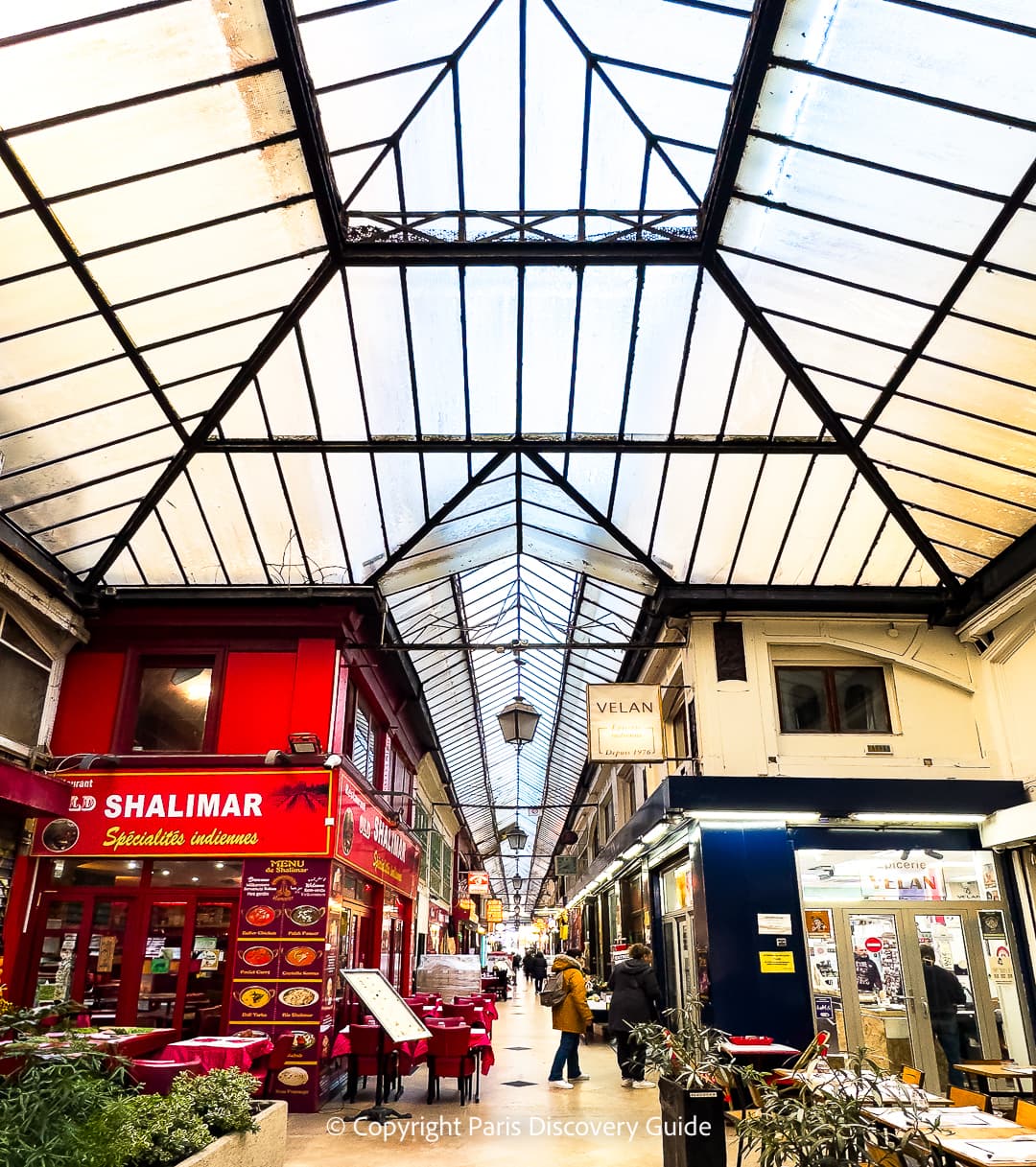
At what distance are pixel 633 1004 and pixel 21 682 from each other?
915 centimetres

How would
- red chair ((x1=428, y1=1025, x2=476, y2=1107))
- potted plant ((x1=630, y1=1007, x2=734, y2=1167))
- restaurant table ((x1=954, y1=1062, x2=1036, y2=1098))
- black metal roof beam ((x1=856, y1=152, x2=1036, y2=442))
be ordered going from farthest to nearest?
red chair ((x1=428, y1=1025, x2=476, y2=1107)), restaurant table ((x1=954, y1=1062, x2=1036, y2=1098)), black metal roof beam ((x1=856, y1=152, x2=1036, y2=442)), potted plant ((x1=630, y1=1007, x2=734, y2=1167))

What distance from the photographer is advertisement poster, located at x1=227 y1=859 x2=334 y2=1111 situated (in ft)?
34.1

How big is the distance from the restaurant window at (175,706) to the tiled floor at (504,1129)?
5093 mm

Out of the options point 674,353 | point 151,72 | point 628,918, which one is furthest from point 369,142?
point 628,918

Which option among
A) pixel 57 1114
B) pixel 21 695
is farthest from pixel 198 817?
pixel 57 1114

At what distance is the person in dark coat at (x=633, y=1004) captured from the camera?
11.1 meters

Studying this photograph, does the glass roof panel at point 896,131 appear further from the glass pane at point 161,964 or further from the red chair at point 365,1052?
the glass pane at point 161,964

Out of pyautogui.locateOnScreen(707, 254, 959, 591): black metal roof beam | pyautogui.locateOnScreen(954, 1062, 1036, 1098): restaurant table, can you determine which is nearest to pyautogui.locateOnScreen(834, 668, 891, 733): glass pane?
pyautogui.locateOnScreen(707, 254, 959, 591): black metal roof beam

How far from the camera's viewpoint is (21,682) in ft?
36.9

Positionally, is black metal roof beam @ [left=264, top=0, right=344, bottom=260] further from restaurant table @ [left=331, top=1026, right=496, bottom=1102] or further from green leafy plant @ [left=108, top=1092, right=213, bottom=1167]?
restaurant table @ [left=331, top=1026, right=496, bottom=1102]

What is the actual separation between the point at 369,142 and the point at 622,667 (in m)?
11.4

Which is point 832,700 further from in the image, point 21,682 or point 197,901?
point 21,682

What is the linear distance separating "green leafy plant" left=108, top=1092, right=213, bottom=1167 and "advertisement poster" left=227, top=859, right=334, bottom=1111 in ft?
17.4

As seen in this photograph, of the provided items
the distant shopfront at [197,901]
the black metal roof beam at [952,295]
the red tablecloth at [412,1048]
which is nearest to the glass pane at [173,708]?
the distant shopfront at [197,901]
